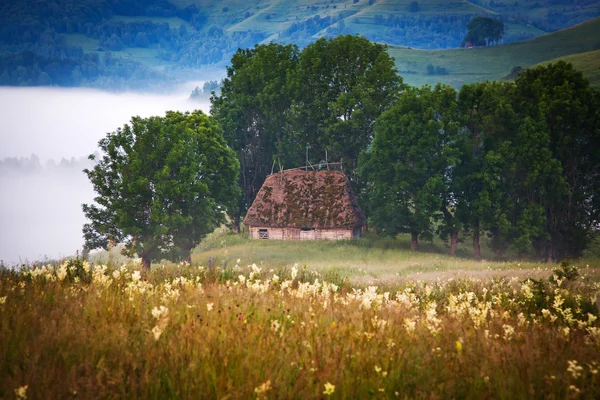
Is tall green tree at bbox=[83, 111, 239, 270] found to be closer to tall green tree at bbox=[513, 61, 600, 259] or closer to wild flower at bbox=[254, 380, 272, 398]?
tall green tree at bbox=[513, 61, 600, 259]

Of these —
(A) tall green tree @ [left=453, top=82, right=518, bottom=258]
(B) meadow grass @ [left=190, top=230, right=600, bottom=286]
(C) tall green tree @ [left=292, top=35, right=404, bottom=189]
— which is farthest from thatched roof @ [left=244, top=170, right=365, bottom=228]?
(A) tall green tree @ [left=453, top=82, right=518, bottom=258]

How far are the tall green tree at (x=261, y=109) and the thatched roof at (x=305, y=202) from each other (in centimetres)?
299

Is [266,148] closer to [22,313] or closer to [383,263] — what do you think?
[383,263]

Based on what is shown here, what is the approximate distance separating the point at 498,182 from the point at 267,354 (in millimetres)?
40146

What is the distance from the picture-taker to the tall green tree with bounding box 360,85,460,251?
4334cm

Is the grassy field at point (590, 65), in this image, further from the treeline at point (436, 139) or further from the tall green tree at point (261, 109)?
the tall green tree at point (261, 109)

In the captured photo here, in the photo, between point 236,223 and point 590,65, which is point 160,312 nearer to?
point 236,223

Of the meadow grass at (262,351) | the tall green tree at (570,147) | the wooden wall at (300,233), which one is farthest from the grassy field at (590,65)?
the meadow grass at (262,351)

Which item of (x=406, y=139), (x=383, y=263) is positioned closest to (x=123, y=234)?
(x=383, y=263)

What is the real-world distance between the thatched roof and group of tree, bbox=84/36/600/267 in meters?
2.57

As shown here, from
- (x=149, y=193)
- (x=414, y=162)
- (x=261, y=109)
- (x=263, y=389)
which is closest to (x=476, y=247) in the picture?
(x=414, y=162)

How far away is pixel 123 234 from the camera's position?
39.2 meters

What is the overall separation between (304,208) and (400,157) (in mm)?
12559

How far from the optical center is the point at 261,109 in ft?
181
